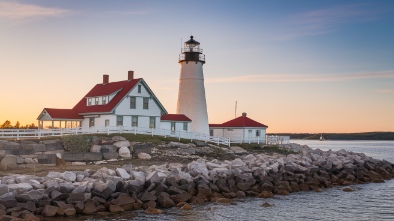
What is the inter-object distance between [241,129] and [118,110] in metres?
15.3

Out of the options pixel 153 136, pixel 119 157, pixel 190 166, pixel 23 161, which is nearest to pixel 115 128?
pixel 153 136

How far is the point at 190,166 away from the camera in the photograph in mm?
26000

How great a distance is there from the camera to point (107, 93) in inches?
1741

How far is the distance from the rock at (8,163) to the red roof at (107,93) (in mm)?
13558

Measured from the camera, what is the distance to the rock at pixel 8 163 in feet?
92.4

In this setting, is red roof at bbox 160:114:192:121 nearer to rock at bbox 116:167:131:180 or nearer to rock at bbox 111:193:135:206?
rock at bbox 116:167:131:180

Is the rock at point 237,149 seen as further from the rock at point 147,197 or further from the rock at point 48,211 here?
the rock at point 48,211

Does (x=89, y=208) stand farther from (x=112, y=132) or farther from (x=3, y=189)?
(x=112, y=132)

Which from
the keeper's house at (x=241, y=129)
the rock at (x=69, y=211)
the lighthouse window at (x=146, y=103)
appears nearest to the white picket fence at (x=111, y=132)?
the lighthouse window at (x=146, y=103)

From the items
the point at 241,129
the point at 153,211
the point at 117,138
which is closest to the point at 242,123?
the point at 241,129

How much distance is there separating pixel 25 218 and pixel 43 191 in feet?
6.96

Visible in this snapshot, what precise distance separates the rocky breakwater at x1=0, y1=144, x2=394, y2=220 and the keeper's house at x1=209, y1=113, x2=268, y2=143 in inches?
784

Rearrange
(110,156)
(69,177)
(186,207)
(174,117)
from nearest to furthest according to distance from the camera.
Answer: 1. (186,207)
2. (69,177)
3. (110,156)
4. (174,117)

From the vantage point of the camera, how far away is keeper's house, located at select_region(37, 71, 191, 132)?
42562 millimetres
